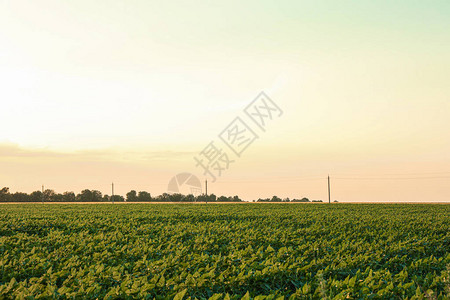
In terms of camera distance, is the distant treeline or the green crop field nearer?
the green crop field

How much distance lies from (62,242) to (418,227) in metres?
17.4

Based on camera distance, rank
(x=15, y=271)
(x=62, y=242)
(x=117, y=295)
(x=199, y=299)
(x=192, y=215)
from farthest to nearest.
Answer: (x=192, y=215) < (x=62, y=242) < (x=15, y=271) < (x=199, y=299) < (x=117, y=295)

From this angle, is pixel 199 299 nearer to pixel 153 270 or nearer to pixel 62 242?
pixel 153 270

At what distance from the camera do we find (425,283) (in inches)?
262

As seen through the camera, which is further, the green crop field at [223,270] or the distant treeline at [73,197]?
the distant treeline at [73,197]

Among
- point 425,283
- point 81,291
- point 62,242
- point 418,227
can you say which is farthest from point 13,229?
point 418,227

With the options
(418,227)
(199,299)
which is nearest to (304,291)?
(199,299)

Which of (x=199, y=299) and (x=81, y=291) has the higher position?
(x=81, y=291)

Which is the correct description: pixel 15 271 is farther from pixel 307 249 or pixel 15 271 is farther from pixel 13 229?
pixel 13 229

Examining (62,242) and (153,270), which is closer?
(153,270)

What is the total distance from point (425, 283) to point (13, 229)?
1794 cm

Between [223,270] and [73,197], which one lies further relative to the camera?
[73,197]

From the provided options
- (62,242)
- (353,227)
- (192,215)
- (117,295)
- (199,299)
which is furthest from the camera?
(192,215)

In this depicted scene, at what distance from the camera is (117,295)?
572 cm
